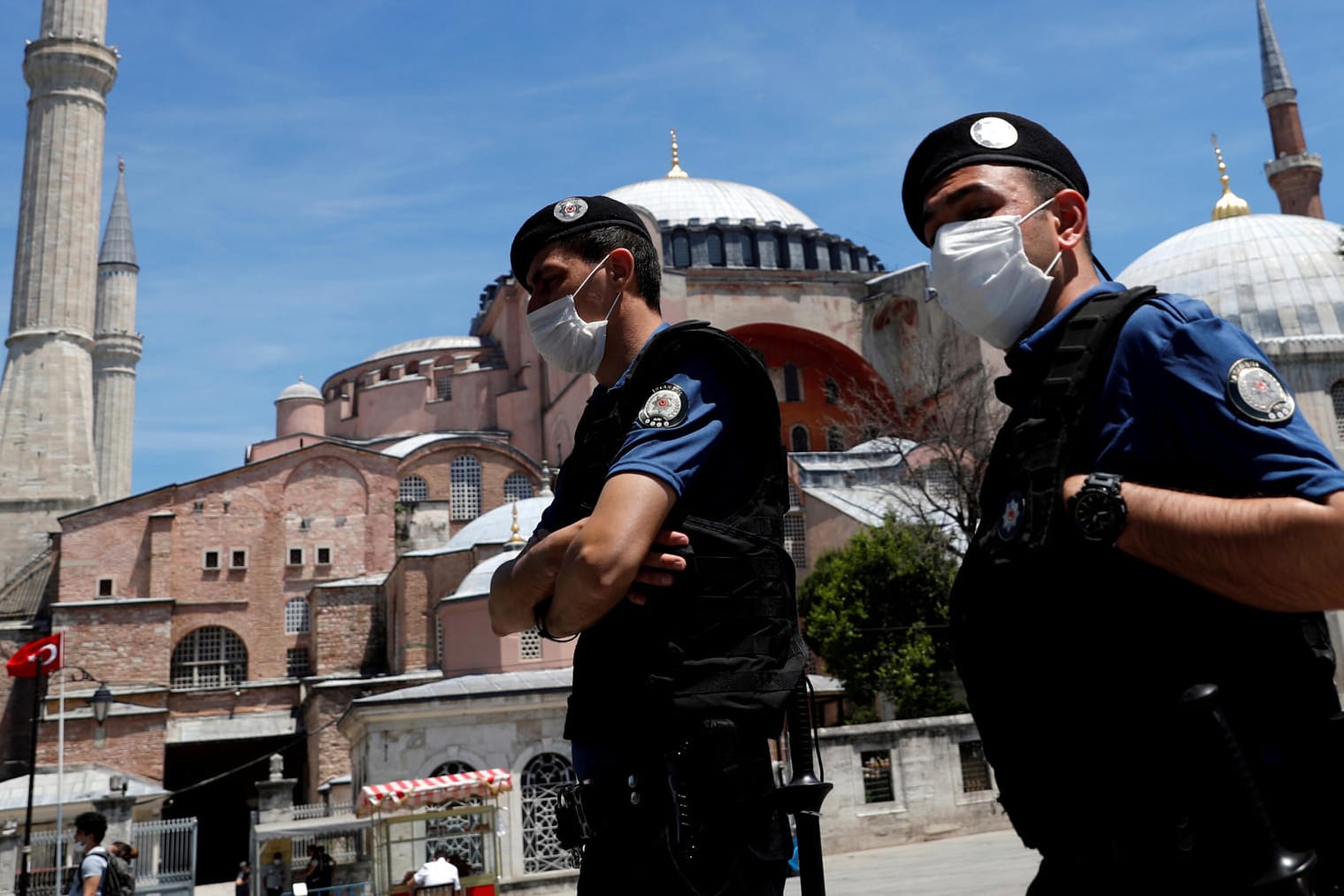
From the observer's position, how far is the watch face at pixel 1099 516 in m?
1.61

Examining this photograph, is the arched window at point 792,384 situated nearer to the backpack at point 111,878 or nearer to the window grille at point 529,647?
the window grille at point 529,647

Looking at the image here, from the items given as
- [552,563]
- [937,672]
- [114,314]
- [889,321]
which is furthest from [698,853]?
[114,314]

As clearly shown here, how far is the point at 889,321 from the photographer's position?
1609 inches

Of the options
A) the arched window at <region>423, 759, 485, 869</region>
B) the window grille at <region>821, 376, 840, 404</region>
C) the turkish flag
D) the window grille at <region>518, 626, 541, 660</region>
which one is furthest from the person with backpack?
the window grille at <region>821, 376, 840, 404</region>

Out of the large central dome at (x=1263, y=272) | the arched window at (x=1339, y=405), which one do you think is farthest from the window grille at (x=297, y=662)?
the arched window at (x=1339, y=405)

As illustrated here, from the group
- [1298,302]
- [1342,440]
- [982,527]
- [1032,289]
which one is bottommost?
[982,527]

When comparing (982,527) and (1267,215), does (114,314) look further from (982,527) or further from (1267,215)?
(982,527)

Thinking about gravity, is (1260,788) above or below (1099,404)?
below

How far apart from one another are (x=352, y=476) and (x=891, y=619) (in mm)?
20247

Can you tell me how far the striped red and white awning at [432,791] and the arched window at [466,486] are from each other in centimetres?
2271

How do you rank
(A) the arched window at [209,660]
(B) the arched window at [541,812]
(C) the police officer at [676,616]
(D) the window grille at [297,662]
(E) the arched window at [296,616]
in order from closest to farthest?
1. (C) the police officer at [676,616]
2. (B) the arched window at [541,812]
3. (A) the arched window at [209,660]
4. (D) the window grille at [297,662]
5. (E) the arched window at [296,616]

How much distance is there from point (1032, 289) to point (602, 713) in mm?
1097

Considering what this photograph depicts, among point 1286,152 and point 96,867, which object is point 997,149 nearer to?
point 96,867

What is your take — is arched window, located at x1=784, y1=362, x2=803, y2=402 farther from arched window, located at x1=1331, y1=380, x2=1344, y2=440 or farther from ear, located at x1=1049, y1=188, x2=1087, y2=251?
ear, located at x1=1049, y1=188, x2=1087, y2=251
